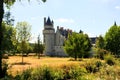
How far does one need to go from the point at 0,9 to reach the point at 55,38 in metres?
110

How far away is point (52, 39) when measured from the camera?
415ft

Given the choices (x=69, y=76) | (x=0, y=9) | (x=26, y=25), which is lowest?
(x=69, y=76)

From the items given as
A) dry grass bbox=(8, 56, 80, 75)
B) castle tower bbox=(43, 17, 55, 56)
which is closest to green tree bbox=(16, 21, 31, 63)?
dry grass bbox=(8, 56, 80, 75)

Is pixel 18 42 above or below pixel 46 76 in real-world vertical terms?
above

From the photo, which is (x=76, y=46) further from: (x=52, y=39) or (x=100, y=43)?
(x=52, y=39)

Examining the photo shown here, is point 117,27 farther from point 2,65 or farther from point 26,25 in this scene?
point 2,65

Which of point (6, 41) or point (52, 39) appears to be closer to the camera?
point (6, 41)

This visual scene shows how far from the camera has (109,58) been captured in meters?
27.9

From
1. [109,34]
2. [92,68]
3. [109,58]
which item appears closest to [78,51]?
[109,34]

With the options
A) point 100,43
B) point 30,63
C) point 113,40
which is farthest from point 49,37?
point 30,63

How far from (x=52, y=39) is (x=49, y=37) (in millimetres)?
1827

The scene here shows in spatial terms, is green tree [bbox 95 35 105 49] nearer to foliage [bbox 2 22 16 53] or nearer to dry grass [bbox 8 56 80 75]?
dry grass [bbox 8 56 80 75]

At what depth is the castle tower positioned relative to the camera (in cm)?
12425

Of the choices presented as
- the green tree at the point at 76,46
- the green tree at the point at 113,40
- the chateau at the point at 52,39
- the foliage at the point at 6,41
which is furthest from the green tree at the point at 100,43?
the chateau at the point at 52,39
